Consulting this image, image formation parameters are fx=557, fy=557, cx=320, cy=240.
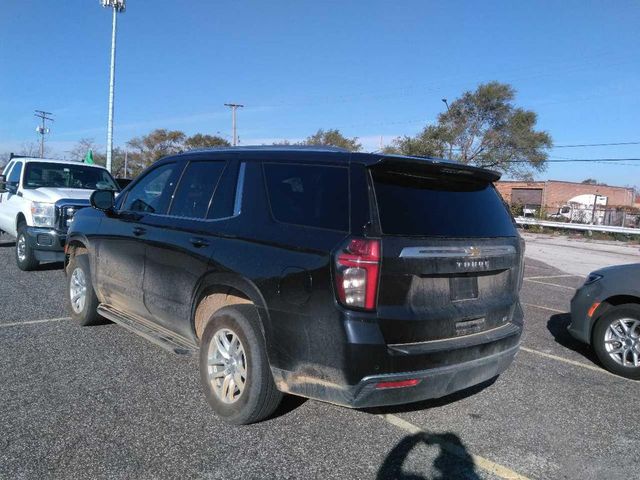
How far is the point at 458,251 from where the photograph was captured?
3.48 meters

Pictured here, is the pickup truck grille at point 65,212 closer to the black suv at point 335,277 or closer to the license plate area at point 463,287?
the black suv at point 335,277

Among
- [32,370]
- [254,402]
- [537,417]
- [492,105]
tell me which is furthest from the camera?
[492,105]

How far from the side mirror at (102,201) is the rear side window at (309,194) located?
2.35m

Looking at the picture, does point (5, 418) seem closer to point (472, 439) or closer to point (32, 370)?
point (32, 370)

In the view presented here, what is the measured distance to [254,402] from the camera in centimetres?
359

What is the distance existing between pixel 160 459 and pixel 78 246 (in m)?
3.63

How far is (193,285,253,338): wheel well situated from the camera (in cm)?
384

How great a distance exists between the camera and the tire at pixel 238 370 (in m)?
3.55

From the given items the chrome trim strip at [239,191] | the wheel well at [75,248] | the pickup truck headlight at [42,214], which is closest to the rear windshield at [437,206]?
the chrome trim strip at [239,191]

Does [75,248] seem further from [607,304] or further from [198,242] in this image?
[607,304]

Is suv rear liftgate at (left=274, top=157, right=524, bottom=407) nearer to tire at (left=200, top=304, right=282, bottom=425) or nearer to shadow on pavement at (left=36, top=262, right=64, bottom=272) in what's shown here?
tire at (left=200, top=304, right=282, bottom=425)

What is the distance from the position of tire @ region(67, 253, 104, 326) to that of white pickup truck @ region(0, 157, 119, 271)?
2.95 meters

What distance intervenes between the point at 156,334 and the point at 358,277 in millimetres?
2221

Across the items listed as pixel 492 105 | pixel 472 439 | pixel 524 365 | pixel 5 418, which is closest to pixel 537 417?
pixel 472 439
